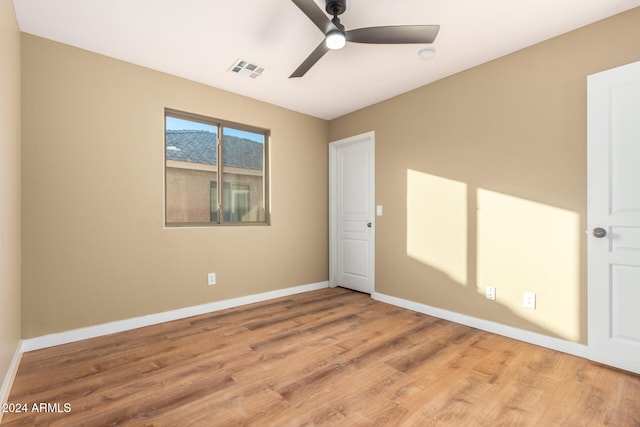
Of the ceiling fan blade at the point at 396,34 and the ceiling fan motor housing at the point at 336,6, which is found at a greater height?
the ceiling fan motor housing at the point at 336,6

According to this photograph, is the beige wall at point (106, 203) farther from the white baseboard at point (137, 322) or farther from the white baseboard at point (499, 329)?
the white baseboard at point (499, 329)

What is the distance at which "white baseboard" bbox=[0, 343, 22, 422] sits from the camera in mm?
1684

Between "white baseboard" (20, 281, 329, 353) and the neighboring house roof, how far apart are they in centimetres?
160

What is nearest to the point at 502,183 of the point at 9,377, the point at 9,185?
the point at 9,185

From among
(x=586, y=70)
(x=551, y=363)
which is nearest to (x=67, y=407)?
(x=551, y=363)

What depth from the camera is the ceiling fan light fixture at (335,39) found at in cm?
193

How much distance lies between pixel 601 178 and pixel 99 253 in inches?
159

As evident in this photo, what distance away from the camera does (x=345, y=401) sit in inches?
67.7

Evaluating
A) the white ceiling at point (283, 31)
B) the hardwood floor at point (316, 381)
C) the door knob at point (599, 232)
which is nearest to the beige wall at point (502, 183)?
the door knob at point (599, 232)

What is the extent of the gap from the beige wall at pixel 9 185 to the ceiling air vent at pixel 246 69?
5.04 feet

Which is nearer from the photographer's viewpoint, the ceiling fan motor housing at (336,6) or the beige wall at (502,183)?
the ceiling fan motor housing at (336,6)

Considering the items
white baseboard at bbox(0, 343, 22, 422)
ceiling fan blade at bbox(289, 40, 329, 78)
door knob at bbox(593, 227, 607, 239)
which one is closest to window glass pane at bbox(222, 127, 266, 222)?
ceiling fan blade at bbox(289, 40, 329, 78)

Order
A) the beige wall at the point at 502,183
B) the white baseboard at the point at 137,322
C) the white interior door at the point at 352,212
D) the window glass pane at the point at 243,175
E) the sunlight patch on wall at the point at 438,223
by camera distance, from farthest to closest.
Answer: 1. the white interior door at the point at 352,212
2. the window glass pane at the point at 243,175
3. the sunlight patch on wall at the point at 438,223
4. the white baseboard at the point at 137,322
5. the beige wall at the point at 502,183

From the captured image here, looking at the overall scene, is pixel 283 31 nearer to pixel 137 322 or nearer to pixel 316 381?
pixel 316 381
